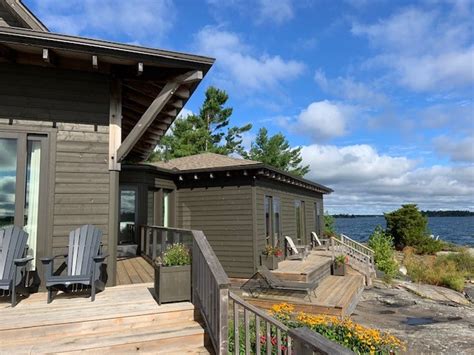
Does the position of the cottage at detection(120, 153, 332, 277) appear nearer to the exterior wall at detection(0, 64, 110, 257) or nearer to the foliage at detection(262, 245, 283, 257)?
the foliage at detection(262, 245, 283, 257)

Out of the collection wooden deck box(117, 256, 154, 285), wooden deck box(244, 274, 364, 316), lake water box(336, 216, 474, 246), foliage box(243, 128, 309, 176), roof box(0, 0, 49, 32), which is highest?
foliage box(243, 128, 309, 176)

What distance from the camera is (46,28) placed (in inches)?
219

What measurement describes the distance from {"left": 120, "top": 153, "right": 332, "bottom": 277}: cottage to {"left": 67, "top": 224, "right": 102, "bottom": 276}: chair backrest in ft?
15.3

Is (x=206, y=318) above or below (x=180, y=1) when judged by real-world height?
below

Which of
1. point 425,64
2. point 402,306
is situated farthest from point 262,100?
point 402,306

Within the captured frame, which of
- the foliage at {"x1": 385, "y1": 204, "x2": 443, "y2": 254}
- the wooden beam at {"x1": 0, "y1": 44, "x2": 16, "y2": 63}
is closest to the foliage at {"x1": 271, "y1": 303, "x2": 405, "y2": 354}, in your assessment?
the wooden beam at {"x1": 0, "y1": 44, "x2": 16, "y2": 63}

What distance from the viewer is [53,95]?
4.68 meters

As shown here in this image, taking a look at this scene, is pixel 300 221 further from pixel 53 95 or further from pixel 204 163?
pixel 53 95

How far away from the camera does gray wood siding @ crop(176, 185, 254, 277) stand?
9.80 m

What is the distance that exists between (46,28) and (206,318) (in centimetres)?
538

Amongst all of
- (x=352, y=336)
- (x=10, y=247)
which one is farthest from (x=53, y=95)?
(x=352, y=336)

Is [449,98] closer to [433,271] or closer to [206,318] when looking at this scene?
[433,271]

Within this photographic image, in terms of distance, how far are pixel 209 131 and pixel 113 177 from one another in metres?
23.0

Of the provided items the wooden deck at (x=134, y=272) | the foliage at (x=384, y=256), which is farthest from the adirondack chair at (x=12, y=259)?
the foliage at (x=384, y=256)
